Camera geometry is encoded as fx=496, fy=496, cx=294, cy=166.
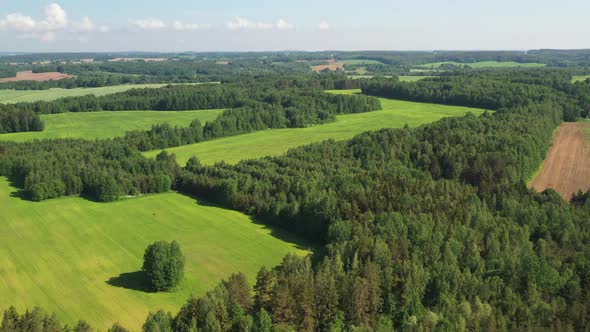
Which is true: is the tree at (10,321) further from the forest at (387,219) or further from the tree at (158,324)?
the tree at (158,324)

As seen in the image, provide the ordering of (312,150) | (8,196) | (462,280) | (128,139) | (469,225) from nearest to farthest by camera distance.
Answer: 1. (462,280)
2. (469,225)
3. (8,196)
4. (312,150)
5. (128,139)

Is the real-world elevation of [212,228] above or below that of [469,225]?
below

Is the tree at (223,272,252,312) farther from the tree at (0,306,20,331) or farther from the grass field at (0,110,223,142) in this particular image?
the grass field at (0,110,223,142)

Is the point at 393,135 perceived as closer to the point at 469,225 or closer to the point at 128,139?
the point at 469,225

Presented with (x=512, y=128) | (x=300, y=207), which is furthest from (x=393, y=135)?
(x=300, y=207)

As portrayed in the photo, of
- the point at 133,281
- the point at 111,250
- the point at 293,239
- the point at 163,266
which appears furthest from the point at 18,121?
→ the point at 163,266

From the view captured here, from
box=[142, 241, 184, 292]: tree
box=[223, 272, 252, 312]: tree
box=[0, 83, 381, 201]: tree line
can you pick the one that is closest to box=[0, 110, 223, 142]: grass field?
box=[0, 83, 381, 201]: tree line

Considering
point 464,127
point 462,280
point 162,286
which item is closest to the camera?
point 462,280
